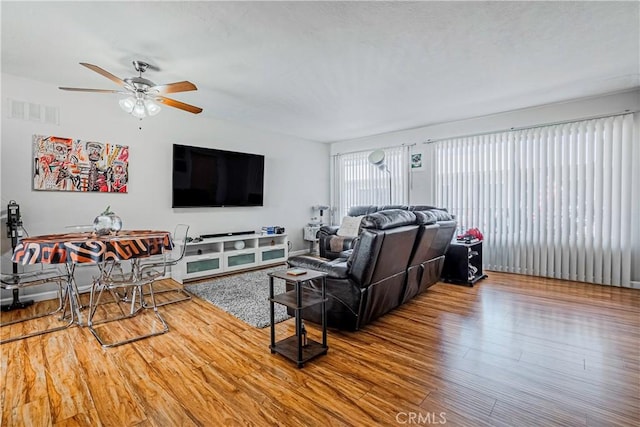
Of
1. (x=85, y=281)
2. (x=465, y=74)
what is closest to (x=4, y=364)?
(x=85, y=281)

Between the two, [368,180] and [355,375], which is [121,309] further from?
[368,180]

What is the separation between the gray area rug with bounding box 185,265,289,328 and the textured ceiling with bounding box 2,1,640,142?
226 cm

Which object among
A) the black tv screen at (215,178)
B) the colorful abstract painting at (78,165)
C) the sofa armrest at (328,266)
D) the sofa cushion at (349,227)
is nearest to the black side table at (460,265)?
the sofa cushion at (349,227)

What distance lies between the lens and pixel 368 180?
6395mm

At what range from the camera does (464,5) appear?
83.1 inches

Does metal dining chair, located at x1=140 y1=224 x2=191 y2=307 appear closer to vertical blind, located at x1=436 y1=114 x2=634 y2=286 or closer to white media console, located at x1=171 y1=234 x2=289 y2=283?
white media console, located at x1=171 y1=234 x2=289 y2=283

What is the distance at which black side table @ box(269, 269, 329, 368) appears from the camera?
2.05m

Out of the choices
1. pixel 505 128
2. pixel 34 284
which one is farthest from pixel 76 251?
pixel 505 128

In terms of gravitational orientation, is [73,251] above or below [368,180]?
below

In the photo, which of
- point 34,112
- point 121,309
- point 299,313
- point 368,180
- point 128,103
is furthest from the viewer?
point 368,180

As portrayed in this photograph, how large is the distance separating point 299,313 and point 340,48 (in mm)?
2277

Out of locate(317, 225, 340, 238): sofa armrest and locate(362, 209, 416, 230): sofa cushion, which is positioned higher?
locate(362, 209, 416, 230): sofa cushion

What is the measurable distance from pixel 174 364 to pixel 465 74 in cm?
382

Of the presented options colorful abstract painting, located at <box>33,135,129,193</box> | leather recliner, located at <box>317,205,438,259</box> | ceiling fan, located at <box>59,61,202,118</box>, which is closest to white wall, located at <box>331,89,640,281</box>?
leather recliner, located at <box>317,205,438,259</box>
